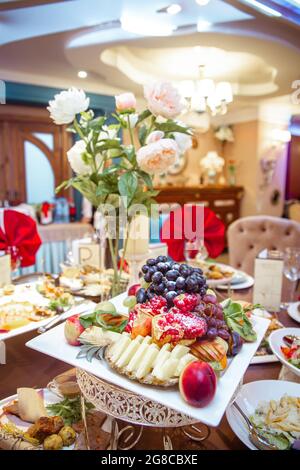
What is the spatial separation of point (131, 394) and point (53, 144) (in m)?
4.68

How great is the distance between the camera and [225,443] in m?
0.61

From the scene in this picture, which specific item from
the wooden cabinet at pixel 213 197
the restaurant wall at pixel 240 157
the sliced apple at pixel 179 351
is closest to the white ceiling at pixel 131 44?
the restaurant wall at pixel 240 157

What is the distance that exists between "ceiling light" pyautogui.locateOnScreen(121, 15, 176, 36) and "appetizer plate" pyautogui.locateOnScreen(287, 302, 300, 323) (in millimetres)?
2406

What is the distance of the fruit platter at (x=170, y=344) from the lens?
0.50 metres

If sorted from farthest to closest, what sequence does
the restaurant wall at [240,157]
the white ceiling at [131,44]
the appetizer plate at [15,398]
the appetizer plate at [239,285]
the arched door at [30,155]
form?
1. the restaurant wall at [240,157]
2. the arched door at [30,155]
3. the white ceiling at [131,44]
4. the appetizer plate at [239,285]
5. the appetizer plate at [15,398]

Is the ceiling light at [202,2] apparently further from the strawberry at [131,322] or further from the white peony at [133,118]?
the strawberry at [131,322]

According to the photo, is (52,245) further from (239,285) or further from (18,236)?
(239,285)

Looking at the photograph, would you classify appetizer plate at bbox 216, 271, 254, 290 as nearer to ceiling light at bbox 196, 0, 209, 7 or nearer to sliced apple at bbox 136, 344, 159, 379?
sliced apple at bbox 136, 344, 159, 379

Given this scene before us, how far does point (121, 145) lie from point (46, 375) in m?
0.66

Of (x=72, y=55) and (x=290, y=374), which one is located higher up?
(x=72, y=55)

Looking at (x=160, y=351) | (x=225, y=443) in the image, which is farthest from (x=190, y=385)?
(x=225, y=443)

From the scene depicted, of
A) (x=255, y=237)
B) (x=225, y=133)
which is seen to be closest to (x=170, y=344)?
(x=255, y=237)

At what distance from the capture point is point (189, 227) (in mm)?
1391

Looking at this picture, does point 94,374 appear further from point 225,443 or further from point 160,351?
point 225,443
